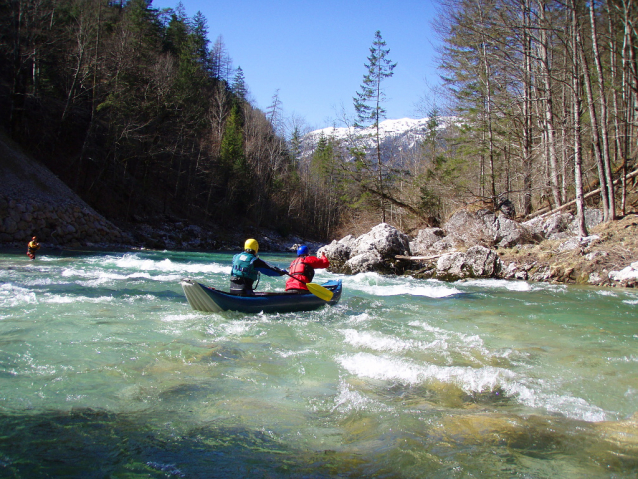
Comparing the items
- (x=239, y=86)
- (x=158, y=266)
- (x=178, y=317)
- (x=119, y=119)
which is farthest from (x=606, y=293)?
(x=239, y=86)

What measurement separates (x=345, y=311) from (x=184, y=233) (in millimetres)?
21970

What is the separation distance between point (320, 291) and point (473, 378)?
4.15m

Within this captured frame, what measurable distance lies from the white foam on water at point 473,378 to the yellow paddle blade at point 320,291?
3.00m

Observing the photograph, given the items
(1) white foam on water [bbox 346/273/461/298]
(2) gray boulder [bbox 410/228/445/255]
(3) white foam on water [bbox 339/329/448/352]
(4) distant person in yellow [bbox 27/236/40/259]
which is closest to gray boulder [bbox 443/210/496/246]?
(2) gray boulder [bbox 410/228/445/255]

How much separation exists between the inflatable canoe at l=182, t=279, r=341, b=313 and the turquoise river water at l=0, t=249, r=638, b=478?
200mm

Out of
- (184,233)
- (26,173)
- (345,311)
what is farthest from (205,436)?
(184,233)

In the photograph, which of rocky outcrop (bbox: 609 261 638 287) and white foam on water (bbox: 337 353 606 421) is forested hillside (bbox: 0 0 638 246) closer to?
rocky outcrop (bbox: 609 261 638 287)

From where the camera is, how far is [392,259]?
14.0 metres

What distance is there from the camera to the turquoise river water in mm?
2709

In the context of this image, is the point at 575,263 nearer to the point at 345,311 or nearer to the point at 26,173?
the point at 345,311

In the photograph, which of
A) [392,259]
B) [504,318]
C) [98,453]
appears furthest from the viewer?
[392,259]

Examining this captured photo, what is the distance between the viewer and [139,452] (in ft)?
8.87

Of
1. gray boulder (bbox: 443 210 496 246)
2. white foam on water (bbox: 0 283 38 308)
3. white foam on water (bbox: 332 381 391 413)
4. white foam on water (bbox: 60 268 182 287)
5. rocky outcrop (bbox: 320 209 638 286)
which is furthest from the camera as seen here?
gray boulder (bbox: 443 210 496 246)

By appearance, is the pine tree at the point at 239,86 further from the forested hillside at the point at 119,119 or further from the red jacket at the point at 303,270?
the red jacket at the point at 303,270
